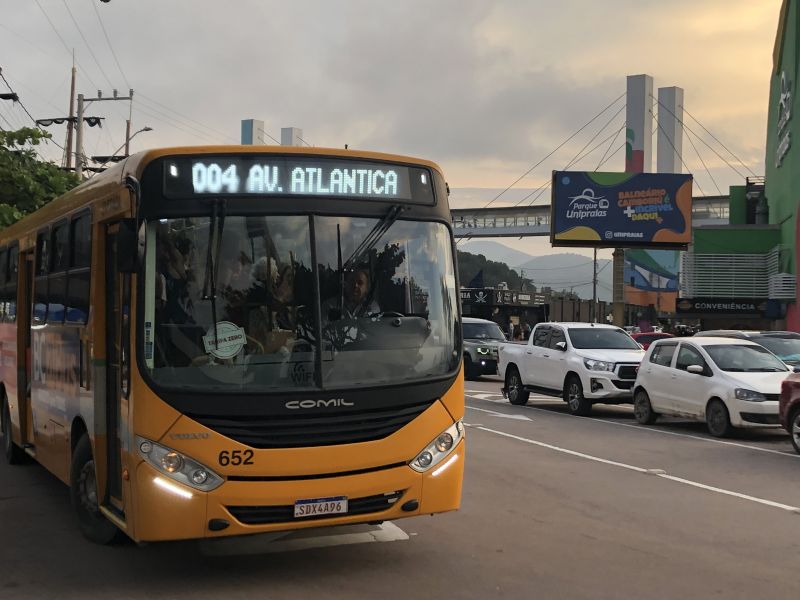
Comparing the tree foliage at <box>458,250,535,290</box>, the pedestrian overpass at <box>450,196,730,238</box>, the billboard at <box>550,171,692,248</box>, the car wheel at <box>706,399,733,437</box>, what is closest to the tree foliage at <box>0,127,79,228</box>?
the car wheel at <box>706,399,733,437</box>

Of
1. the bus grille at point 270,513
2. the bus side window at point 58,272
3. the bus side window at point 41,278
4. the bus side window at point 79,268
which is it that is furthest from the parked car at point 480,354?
the bus grille at point 270,513

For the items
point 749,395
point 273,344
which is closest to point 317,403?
point 273,344

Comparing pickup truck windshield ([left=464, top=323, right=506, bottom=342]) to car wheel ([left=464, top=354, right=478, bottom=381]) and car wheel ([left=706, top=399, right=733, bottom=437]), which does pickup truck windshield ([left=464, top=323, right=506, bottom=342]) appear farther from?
car wheel ([left=706, top=399, right=733, bottom=437])

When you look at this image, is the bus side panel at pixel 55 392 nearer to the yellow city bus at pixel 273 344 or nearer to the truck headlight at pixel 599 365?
the yellow city bus at pixel 273 344

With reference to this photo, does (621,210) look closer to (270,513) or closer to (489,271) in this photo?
(270,513)

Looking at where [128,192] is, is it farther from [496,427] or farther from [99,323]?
[496,427]

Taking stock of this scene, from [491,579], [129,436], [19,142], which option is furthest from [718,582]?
[19,142]

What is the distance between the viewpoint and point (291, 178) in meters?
7.01

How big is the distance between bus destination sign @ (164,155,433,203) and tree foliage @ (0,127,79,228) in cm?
2084

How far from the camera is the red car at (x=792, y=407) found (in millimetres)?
13562

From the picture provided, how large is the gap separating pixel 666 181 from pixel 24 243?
130 feet

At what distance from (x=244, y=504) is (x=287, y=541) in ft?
4.67

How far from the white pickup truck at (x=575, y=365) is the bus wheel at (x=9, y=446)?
1078 centimetres

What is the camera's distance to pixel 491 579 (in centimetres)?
677
